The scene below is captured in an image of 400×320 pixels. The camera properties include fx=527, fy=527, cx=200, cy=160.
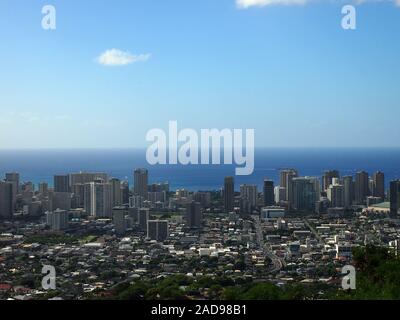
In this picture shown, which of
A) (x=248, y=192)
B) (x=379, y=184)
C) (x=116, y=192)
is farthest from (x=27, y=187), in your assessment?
(x=379, y=184)

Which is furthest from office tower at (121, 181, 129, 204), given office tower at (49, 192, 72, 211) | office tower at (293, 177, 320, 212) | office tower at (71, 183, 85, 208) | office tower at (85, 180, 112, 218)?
office tower at (293, 177, 320, 212)

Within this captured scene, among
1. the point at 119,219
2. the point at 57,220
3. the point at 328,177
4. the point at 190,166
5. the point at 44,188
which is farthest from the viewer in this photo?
the point at 328,177

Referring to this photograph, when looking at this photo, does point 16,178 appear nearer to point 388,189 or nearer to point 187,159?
point 187,159

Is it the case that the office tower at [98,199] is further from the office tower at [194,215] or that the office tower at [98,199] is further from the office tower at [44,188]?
the office tower at [194,215]

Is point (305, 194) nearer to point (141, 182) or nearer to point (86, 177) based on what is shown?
point (141, 182)

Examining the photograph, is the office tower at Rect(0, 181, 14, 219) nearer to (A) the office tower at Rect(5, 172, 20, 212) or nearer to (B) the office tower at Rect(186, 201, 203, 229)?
(A) the office tower at Rect(5, 172, 20, 212)

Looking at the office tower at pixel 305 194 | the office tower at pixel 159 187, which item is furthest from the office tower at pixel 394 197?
the office tower at pixel 159 187
